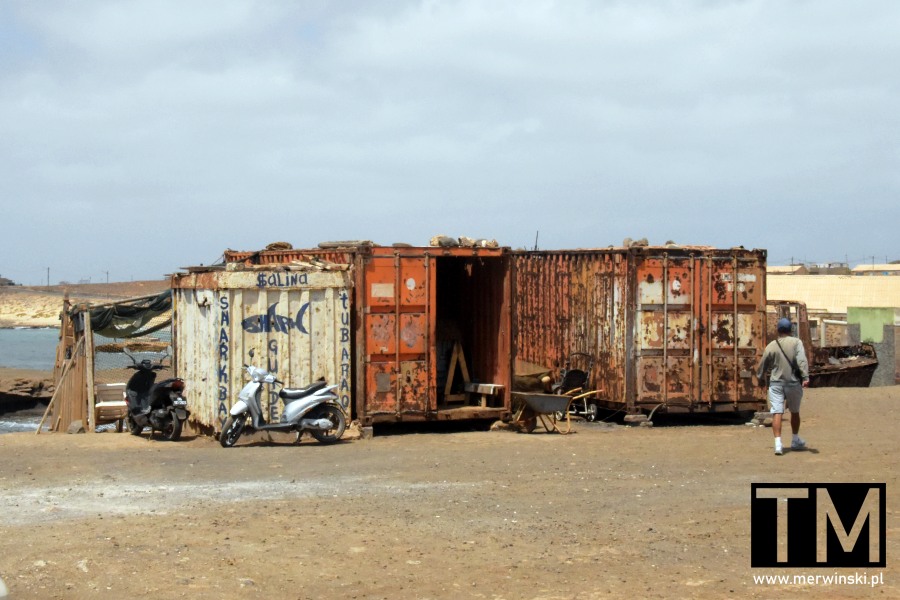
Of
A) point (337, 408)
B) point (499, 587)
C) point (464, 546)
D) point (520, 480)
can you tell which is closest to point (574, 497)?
point (520, 480)

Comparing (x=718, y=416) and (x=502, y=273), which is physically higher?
(x=502, y=273)

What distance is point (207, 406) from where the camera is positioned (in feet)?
48.0

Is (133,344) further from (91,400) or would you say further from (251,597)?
(251,597)

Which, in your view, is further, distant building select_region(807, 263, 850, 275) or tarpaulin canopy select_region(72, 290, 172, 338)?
distant building select_region(807, 263, 850, 275)

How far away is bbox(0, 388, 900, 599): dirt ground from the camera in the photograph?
6922mm

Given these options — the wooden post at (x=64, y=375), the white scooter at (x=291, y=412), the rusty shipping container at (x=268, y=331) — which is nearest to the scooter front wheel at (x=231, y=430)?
the white scooter at (x=291, y=412)

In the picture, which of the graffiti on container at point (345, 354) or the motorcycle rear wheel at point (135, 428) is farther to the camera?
the motorcycle rear wheel at point (135, 428)

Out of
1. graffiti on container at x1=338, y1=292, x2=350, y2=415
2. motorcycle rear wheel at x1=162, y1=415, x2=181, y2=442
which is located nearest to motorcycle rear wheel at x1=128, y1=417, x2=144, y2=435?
motorcycle rear wheel at x1=162, y1=415, x2=181, y2=442

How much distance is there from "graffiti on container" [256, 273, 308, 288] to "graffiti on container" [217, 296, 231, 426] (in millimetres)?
528

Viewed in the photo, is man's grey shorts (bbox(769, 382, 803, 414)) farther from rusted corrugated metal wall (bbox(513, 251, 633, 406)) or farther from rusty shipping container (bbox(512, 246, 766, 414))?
rusted corrugated metal wall (bbox(513, 251, 633, 406))

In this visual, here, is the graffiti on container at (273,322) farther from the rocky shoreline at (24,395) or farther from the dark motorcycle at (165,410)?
the rocky shoreline at (24,395)

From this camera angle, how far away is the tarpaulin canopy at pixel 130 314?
59.9ft

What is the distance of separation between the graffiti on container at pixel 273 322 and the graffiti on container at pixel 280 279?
0.29 metres

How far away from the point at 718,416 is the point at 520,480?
841 cm
